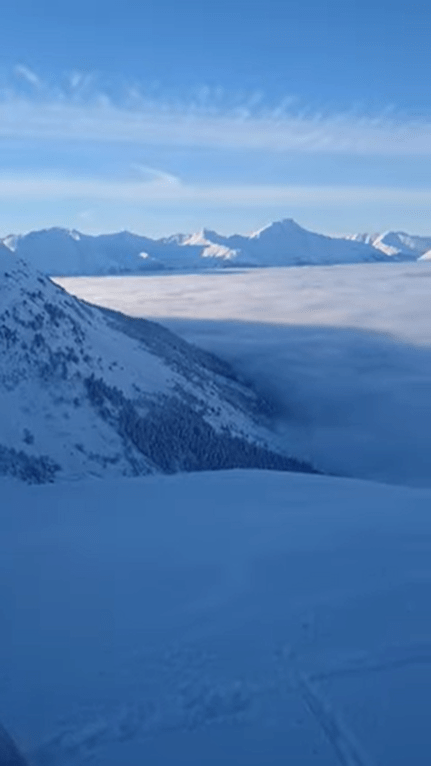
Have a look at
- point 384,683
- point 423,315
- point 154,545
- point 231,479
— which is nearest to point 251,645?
point 384,683

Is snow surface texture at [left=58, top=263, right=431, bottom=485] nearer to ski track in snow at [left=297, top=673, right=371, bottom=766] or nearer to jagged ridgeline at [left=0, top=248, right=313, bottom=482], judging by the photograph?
jagged ridgeline at [left=0, top=248, right=313, bottom=482]

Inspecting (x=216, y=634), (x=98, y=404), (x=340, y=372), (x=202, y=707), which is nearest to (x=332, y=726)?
(x=202, y=707)

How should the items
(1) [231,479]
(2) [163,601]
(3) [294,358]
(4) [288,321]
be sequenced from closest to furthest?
1. (2) [163,601]
2. (1) [231,479]
3. (3) [294,358]
4. (4) [288,321]

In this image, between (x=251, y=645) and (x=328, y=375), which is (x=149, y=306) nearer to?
(x=328, y=375)

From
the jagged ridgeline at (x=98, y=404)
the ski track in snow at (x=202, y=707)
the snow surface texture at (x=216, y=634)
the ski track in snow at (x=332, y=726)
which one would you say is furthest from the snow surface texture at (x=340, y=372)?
the ski track in snow at (x=332, y=726)

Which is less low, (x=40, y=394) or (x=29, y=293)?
(x=29, y=293)

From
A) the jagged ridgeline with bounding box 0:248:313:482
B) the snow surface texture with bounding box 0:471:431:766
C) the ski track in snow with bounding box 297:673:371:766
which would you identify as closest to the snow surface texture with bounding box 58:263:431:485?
the jagged ridgeline with bounding box 0:248:313:482
